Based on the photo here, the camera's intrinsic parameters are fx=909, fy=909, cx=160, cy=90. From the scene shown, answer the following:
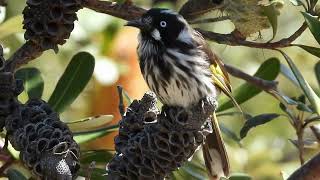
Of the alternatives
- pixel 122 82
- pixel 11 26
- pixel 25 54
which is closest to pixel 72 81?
pixel 11 26

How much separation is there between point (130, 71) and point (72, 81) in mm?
1186

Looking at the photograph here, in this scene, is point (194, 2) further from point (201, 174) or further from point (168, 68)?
point (201, 174)

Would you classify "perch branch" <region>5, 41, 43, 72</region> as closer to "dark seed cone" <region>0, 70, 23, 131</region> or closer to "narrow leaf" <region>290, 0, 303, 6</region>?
"dark seed cone" <region>0, 70, 23, 131</region>

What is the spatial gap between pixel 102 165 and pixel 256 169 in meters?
1.51

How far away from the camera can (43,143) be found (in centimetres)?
235

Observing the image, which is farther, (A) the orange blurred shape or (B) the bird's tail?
(A) the orange blurred shape

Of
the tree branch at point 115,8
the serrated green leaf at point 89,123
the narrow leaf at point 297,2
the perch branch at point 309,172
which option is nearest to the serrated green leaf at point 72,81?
the serrated green leaf at point 89,123

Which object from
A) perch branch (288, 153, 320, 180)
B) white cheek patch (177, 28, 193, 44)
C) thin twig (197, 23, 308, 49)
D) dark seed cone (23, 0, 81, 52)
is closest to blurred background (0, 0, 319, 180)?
white cheek patch (177, 28, 193, 44)

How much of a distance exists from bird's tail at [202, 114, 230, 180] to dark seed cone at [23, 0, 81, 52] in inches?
29.9

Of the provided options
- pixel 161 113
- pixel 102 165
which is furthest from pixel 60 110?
pixel 161 113

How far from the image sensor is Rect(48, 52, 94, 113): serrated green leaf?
3104 mm

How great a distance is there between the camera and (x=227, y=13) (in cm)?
266

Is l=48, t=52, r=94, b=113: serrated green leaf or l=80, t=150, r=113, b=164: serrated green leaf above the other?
l=48, t=52, r=94, b=113: serrated green leaf

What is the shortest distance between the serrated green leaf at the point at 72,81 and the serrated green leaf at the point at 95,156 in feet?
0.74
